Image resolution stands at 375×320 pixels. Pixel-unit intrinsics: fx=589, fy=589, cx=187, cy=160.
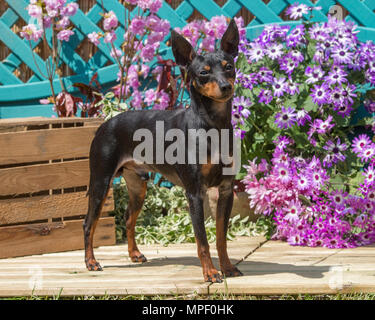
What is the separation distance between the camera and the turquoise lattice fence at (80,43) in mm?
4648

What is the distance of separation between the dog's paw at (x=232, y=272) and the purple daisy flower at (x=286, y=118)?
1.32 meters

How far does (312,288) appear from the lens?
2.57 metres

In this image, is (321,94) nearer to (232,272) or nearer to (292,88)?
(292,88)

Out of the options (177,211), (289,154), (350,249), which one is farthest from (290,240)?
(177,211)

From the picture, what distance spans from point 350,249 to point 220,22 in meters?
1.92

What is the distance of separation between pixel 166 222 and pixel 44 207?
34.7 inches

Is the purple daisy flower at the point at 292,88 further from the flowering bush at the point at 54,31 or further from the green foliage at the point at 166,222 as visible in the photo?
the flowering bush at the point at 54,31

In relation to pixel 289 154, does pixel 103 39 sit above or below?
above

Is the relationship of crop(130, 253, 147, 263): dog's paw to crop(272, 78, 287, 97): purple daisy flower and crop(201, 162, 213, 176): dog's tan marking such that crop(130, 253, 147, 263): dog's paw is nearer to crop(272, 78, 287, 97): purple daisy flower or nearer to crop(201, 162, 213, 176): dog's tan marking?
crop(201, 162, 213, 176): dog's tan marking

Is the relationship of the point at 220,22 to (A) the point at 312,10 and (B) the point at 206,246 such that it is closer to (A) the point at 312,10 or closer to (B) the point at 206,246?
(A) the point at 312,10

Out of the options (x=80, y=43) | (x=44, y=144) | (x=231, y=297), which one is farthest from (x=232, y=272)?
(x=80, y=43)

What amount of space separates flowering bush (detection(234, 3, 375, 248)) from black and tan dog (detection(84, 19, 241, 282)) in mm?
913

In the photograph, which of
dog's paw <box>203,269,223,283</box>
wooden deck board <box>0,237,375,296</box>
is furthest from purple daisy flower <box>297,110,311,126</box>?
dog's paw <box>203,269,223,283</box>

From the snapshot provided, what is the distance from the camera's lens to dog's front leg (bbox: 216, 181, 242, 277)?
9.42 feet
